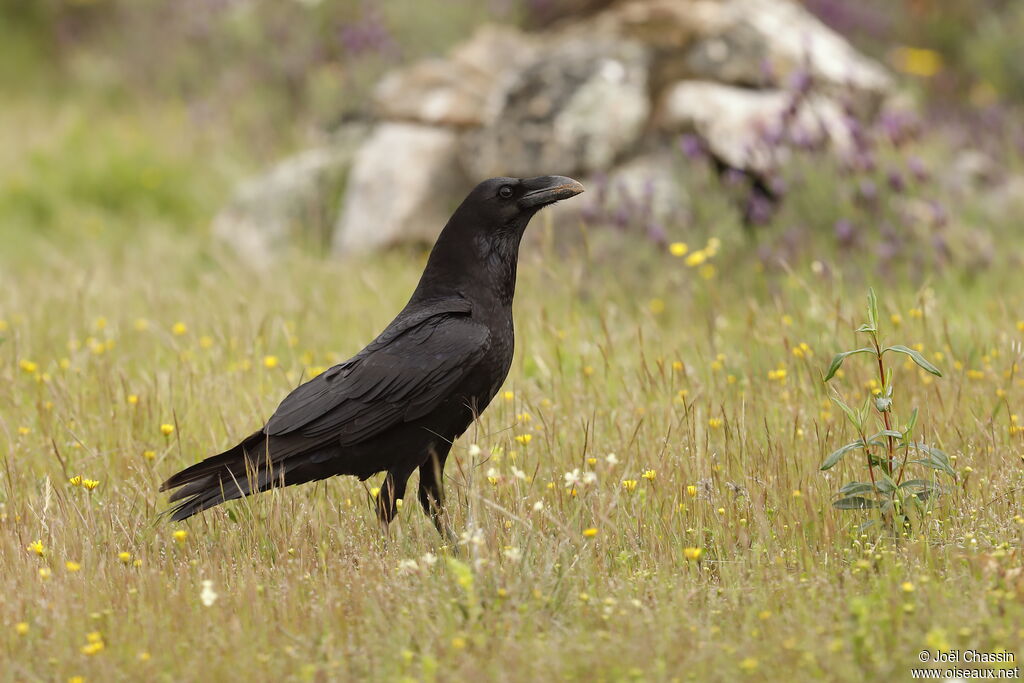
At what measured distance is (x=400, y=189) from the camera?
7.94 metres

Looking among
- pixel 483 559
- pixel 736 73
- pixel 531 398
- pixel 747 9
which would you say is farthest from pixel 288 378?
pixel 747 9

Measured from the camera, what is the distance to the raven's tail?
342cm

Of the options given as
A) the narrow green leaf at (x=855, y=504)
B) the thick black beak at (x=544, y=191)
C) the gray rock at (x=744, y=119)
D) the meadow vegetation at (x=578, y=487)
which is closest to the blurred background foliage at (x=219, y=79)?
the gray rock at (x=744, y=119)

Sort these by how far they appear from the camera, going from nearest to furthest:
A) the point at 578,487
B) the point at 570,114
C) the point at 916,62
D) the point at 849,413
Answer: the point at 849,413, the point at 578,487, the point at 570,114, the point at 916,62

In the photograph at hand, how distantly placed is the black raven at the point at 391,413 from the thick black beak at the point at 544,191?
32cm

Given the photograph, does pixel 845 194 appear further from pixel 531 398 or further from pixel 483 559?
→ pixel 483 559

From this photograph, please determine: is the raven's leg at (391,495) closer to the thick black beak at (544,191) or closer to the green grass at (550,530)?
the green grass at (550,530)

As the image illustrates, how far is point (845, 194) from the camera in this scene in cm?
647

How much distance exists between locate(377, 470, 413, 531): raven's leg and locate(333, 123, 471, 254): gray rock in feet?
14.1

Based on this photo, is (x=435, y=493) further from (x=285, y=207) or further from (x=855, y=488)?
(x=285, y=207)

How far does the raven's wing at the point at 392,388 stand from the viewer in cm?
354

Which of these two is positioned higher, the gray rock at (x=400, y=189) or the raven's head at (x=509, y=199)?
the gray rock at (x=400, y=189)

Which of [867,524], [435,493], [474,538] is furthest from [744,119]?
[474,538]

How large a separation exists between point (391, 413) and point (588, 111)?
4.28m
